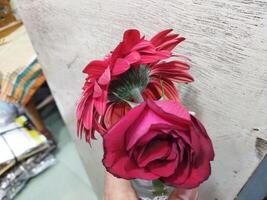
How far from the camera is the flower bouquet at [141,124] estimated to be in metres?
0.34

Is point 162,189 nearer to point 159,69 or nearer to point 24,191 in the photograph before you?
point 159,69

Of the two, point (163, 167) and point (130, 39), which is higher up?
point (130, 39)

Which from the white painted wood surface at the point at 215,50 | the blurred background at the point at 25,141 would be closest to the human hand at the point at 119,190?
the white painted wood surface at the point at 215,50

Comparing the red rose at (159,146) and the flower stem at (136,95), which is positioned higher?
the flower stem at (136,95)

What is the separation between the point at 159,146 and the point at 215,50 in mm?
163

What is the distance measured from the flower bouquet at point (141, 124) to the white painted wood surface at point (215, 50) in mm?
60

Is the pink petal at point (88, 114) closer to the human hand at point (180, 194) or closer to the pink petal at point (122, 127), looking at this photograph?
the pink petal at point (122, 127)

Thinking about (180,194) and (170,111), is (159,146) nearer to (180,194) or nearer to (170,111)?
(170,111)

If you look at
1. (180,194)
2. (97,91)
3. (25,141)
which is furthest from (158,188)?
(25,141)

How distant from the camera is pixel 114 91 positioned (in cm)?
39

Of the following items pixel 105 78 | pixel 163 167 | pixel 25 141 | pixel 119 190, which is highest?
pixel 105 78

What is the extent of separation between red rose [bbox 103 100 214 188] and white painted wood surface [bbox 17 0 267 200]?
0.34 feet

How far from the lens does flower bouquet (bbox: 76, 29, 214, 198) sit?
0.34 m

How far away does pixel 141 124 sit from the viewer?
34 centimetres
